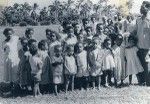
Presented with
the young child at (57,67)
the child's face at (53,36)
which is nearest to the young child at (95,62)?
the young child at (57,67)

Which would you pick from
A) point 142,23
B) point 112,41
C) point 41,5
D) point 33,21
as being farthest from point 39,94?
point 41,5

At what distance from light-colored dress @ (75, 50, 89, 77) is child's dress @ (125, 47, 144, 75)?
99cm

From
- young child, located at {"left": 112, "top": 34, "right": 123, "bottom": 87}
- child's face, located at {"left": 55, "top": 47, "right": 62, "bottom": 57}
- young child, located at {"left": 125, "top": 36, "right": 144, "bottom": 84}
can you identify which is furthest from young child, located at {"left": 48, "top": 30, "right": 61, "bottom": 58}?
young child, located at {"left": 125, "top": 36, "right": 144, "bottom": 84}

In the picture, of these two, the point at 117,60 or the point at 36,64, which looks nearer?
the point at 36,64

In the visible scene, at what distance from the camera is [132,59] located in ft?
27.8

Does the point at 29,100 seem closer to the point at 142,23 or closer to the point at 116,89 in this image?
the point at 116,89

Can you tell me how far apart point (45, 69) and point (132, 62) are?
205 cm

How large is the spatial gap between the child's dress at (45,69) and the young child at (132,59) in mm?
1848

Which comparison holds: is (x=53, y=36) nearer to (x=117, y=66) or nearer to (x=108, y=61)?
(x=108, y=61)

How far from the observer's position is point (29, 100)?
760 centimetres

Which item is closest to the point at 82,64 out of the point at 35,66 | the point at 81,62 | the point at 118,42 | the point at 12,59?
the point at 81,62

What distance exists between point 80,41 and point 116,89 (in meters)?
1.41

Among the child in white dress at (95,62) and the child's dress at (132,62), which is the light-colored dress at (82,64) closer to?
the child in white dress at (95,62)

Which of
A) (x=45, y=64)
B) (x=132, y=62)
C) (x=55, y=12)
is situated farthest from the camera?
(x=55, y=12)
